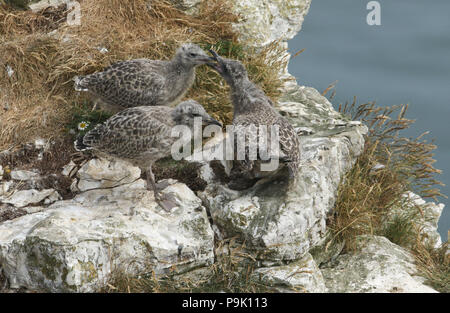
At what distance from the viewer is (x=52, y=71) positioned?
27.6ft

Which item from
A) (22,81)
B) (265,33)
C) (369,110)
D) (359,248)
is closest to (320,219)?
(359,248)

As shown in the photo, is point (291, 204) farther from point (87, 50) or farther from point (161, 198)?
point (87, 50)

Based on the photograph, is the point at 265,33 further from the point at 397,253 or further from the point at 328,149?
the point at 397,253

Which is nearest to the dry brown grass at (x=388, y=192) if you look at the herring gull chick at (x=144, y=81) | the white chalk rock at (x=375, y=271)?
the white chalk rock at (x=375, y=271)

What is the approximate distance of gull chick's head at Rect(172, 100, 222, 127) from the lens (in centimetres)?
633

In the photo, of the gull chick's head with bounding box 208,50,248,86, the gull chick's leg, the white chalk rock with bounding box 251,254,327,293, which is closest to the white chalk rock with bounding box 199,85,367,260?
the white chalk rock with bounding box 251,254,327,293

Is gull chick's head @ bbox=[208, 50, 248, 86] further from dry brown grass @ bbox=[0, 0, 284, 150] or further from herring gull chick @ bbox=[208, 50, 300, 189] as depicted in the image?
dry brown grass @ bbox=[0, 0, 284, 150]

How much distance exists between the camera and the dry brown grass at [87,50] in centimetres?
809

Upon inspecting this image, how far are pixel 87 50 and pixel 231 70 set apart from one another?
94.9 inches

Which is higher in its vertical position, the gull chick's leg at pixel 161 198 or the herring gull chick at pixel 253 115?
the herring gull chick at pixel 253 115

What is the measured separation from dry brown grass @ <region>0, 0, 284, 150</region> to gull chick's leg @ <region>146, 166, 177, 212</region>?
161cm

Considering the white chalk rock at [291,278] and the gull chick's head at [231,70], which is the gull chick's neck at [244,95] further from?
the white chalk rock at [291,278]

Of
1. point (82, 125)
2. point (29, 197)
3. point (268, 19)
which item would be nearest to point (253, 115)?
point (82, 125)

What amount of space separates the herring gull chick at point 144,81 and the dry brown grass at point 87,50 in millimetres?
770
